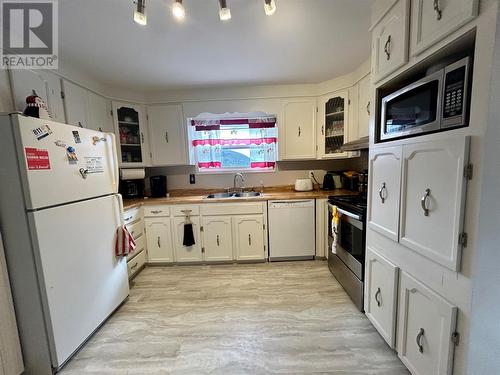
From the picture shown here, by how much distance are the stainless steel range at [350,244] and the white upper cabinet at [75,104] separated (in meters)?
2.79

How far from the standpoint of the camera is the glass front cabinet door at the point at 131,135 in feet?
9.46

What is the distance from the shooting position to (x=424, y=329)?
115cm

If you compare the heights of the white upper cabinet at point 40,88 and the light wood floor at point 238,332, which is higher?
the white upper cabinet at point 40,88

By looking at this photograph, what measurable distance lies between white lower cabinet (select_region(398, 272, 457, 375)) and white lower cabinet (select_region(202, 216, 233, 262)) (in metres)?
1.94

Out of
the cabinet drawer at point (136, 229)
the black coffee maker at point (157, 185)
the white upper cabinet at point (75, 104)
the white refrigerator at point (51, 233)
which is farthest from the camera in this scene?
the black coffee maker at point (157, 185)

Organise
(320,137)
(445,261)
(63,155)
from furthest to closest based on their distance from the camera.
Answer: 1. (320,137)
2. (63,155)
3. (445,261)

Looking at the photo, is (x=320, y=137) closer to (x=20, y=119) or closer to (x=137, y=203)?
(x=137, y=203)

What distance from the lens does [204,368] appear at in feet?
4.72

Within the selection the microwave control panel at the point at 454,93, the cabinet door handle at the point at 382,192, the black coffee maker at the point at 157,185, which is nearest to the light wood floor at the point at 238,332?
the cabinet door handle at the point at 382,192

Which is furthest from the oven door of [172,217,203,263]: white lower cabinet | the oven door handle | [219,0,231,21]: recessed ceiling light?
[172,217,203,263]: white lower cabinet

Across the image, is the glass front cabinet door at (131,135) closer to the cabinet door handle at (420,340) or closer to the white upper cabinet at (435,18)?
the white upper cabinet at (435,18)

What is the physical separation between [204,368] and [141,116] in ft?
9.58

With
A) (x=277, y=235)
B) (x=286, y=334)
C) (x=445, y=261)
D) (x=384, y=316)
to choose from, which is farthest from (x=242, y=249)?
(x=445, y=261)

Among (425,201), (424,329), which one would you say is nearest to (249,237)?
(424,329)
